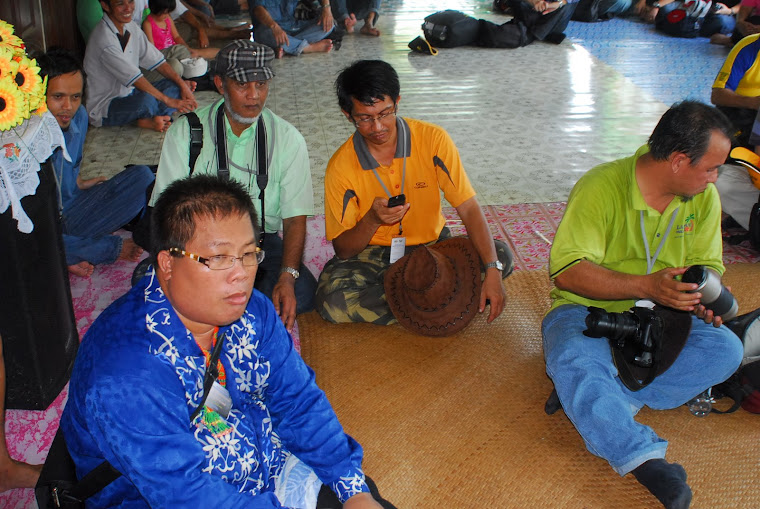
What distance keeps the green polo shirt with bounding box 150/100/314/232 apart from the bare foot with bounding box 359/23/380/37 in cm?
525

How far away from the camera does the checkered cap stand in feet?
8.46

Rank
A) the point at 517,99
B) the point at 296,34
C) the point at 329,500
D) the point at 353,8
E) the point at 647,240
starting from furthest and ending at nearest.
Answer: the point at 353,8 → the point at 296,34 → the point at 517,99 → the point at 647,240 → the point at 329,500

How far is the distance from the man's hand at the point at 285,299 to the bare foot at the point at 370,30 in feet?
18.3

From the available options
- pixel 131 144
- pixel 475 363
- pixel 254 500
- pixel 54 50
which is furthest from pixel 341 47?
pixel 254 500

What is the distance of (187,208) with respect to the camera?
1.41m

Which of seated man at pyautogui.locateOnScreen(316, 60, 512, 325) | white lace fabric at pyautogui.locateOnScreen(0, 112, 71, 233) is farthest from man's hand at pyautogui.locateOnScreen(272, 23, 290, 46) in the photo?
white lace fabric at pyautogui.locateOnScreen(0, 112, 71, 233)

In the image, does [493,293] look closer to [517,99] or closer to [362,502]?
[362,502]

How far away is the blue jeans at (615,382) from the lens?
2.09 meters

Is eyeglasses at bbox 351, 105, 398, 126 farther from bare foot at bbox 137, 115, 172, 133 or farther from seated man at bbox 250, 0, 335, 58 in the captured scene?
seated man at bbox 250, 0, 335, 58

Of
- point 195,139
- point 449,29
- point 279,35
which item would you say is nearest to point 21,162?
point 195,139

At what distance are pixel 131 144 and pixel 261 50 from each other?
7.35 ft

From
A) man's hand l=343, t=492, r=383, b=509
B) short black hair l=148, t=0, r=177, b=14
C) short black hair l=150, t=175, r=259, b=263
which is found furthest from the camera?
short black hair l=148, t=0, r=177, b=14

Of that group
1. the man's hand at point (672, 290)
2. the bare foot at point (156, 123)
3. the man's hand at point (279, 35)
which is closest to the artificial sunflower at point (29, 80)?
the man's hand at point (672, 290)

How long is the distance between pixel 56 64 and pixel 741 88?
3.49 metres
